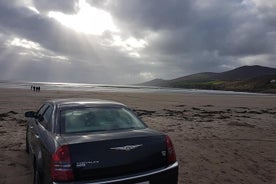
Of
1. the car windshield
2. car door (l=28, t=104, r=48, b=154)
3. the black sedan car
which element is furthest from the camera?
car door (l=28, t=104, r=48, b=154)

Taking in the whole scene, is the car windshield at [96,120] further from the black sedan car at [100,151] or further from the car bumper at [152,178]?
the car bumper at [152,178]

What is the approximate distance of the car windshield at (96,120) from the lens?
419cm

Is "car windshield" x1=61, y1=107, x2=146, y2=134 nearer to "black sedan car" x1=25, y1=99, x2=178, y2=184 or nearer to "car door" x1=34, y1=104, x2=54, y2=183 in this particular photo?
"black sedan car" x1=25, y1=99, x2=178, y2=184

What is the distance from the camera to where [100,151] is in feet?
11.4

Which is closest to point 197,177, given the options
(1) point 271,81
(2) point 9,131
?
(2) point 9,131

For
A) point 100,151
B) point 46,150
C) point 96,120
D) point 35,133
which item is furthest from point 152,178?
point 35,133

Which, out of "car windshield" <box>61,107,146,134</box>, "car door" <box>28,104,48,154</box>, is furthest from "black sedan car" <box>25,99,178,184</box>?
"car door" <box>28,104,48,154</box>

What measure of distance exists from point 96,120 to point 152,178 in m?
1.23

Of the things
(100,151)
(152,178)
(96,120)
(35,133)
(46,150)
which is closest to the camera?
(100,151)

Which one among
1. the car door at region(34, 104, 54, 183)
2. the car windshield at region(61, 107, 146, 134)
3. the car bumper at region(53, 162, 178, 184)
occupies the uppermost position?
the car windshield at region(61, 107, 146, 134)

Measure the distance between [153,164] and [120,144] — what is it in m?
0.54

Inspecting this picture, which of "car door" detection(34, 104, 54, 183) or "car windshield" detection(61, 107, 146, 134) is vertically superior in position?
"car windshield" detection(61, 107, 146, 134)

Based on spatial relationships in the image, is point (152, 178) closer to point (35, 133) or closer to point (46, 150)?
point (46, 150)

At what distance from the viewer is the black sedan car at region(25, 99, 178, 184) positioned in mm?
3404
